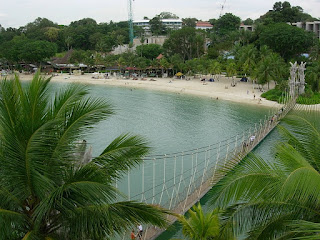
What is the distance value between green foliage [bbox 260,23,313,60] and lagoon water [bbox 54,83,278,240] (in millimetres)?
21344

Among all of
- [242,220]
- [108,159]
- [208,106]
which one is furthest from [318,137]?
[208,106]

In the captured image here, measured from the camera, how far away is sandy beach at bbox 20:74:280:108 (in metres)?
46.6

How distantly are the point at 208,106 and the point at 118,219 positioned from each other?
39432 mm

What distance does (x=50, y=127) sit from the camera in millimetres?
4961

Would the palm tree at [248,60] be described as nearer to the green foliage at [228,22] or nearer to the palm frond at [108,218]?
the green foliage at [228,22]

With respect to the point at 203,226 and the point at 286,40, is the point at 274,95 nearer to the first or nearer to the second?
the point at 286,40

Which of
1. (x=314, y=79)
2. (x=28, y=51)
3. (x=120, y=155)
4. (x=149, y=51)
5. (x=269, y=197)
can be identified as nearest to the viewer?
(x=269, y=197)

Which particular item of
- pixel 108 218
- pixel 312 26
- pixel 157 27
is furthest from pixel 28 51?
pixel 108 218

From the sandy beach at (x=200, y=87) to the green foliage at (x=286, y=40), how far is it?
887cm

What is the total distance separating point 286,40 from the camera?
60.6m

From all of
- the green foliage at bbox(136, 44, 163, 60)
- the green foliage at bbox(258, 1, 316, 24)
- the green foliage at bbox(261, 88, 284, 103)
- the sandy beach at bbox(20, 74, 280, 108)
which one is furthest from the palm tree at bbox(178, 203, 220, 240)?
the green foliage at bbox(258, 1, 316, 24)

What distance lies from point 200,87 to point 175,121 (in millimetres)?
20124

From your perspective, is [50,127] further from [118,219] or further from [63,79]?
[63,79]

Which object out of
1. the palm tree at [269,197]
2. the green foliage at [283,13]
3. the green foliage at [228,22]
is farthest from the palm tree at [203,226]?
the green foliage at [228,22]
